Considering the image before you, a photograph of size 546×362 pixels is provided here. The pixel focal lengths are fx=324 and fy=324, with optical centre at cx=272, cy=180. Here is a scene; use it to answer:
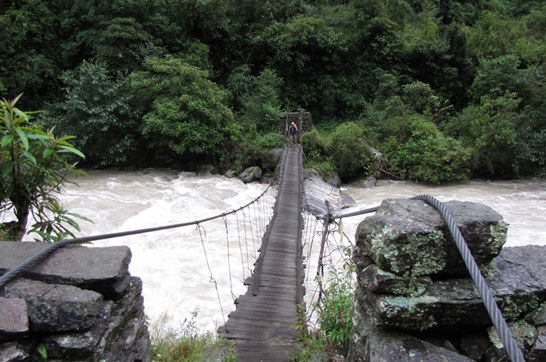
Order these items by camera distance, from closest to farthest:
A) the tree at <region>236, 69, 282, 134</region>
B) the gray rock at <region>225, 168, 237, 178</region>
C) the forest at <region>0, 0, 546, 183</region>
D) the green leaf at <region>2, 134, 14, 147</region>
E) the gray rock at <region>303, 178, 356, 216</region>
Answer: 1. the green leaf at <region>2, 134, 14, 147</region>
2. the gray rock at <region>303, 178, 356, 216</region>
3. the forest at <region>0, 0, 546, 183</region>
4. the gray rock at <region>225, 168, 237, 178</region>
5. the tree at <region>236, 69, 282, 134</region>

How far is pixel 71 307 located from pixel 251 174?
8.23 metres

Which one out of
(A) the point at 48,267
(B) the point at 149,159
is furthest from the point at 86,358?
(B) the point at 149,159

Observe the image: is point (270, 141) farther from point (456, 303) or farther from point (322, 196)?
point (456, 303)

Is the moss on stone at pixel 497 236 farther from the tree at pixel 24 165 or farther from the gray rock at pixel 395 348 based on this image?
the tree at pixel 24 165

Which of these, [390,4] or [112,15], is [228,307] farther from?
[390,4]

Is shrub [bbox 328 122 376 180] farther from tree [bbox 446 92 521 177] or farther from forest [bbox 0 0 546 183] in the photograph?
tree [bbox 446 92 521 177]

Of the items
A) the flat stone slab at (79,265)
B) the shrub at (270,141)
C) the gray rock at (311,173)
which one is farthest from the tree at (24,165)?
the shrub at (270,141)

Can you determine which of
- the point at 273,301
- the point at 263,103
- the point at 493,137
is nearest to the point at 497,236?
the point at 273,301

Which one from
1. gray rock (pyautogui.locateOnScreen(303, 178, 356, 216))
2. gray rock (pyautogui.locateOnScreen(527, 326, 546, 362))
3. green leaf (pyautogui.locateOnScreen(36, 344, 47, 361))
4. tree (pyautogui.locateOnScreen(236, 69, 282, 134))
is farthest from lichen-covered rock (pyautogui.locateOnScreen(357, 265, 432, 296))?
tree (pyautogui.locateOnScreen(236, 69, 282, 134))

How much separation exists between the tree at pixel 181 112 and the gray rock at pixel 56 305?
26.9 feet

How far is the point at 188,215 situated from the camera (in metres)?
6.61

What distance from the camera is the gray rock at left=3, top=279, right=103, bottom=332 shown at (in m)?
0.94

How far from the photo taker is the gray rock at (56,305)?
94cm

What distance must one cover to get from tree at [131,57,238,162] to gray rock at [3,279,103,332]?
8.19 meters
